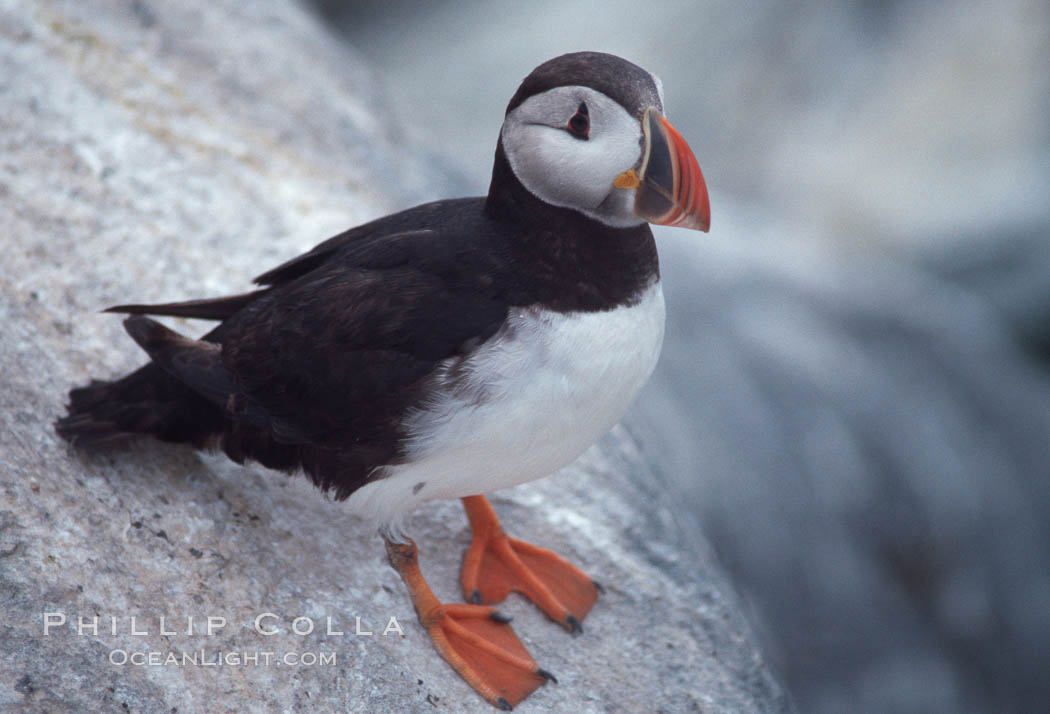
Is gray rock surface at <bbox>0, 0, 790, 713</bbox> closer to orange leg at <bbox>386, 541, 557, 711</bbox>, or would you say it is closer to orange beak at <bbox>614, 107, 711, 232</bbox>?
orange leg at <bbox>386, 541, 557, 711</bbox>

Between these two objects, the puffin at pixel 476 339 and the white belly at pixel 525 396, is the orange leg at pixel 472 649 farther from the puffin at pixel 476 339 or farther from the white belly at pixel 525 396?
the white belly at pixel 525 396

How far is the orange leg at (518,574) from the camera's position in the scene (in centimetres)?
319

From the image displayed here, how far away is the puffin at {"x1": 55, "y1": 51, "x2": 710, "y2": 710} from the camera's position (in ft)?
8.14

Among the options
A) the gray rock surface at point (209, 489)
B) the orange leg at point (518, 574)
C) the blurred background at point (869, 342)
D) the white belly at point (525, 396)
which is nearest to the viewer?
the white belly at point (525, 396)

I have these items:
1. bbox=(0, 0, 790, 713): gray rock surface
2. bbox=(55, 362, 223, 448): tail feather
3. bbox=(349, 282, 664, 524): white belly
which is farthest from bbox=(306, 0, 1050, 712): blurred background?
bbox=(55, 362, 223, 448): tail feather

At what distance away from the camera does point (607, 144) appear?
243cm

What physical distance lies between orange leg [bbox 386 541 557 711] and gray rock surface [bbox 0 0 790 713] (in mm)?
53

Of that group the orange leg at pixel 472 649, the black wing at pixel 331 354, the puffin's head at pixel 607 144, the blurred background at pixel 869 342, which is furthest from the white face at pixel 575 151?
the blurred background at pixel 869 342

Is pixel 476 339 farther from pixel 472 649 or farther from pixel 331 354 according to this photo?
pixel 472 649

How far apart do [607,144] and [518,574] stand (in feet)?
4.79

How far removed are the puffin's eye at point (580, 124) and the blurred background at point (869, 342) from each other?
181 cm

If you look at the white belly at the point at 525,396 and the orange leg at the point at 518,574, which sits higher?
the white belly at the point at 525,396

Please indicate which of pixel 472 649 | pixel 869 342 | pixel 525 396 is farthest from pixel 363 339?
pixel 869 342

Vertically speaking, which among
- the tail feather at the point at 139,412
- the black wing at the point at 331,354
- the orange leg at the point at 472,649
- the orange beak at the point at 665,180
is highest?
the orange beak at the point at 665,180
